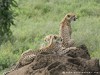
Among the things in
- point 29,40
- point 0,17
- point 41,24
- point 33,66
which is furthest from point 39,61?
point 41,24

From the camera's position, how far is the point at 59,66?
684 centimetres

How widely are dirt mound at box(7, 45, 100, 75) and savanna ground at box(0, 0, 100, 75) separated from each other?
4453 mm

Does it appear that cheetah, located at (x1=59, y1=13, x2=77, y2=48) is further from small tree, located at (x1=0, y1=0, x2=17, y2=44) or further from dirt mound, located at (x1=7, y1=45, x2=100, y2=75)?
small tree, located at (x1=0, y1=0, x2=17, y2=44)

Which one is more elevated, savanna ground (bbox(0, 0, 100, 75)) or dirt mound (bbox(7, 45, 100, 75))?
dirt mound (bbox(7, 45, 100, 75))

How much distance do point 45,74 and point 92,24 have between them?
8.91 metres

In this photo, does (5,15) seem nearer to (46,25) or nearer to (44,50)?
(44,50)

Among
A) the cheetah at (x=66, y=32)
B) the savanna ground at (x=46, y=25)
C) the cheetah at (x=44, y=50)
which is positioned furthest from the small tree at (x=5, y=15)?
the cheetah at (x=44, y=50)

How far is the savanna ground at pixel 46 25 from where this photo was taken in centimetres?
1323

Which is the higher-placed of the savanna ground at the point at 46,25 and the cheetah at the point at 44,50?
the cheetah at the point at 44,50

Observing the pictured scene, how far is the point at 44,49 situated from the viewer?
25.5 feet

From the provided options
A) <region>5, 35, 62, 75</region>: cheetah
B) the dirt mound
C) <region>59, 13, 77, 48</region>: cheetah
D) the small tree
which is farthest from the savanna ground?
the dirt mound

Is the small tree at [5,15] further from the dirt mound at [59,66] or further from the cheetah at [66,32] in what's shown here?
the dirt mound at [59,66]

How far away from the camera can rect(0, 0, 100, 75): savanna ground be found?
1323cm

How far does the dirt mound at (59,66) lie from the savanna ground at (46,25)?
4453 millimetres
